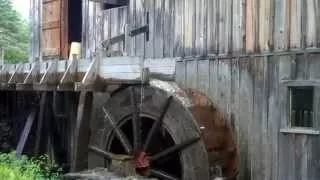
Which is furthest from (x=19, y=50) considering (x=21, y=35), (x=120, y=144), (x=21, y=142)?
(x=120, y=144)

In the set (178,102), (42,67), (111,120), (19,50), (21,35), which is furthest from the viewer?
(21,35)

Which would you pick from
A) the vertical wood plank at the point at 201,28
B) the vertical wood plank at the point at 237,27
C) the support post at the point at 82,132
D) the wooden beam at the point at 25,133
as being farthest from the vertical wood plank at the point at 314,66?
the wooden beam at the point at 25,133

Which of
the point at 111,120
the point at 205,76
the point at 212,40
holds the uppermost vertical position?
the point at 212,40

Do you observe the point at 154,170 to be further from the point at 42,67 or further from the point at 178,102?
the point at 42,67

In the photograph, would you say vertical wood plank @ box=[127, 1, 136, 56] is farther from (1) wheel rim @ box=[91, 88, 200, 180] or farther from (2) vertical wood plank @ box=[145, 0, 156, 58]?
(1) wheel rim @ box=[91, 88, 200, 180]

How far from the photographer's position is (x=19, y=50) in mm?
28438

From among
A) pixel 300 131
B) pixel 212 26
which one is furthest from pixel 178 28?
pixel 300 131

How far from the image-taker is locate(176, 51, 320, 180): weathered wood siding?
757 centimetres

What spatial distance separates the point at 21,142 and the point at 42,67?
7.20ft

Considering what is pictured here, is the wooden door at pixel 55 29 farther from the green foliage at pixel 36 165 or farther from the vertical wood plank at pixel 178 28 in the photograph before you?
the vertical wood plank at pixel 178 28

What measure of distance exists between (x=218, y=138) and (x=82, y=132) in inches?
103

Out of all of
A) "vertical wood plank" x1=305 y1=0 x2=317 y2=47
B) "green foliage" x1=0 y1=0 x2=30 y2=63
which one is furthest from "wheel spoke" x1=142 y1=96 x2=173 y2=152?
"green foliage" x1=0 y1=0 x2=30 y2=63

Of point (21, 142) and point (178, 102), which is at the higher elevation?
point (178, 102)

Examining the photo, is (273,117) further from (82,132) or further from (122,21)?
(122,21)
